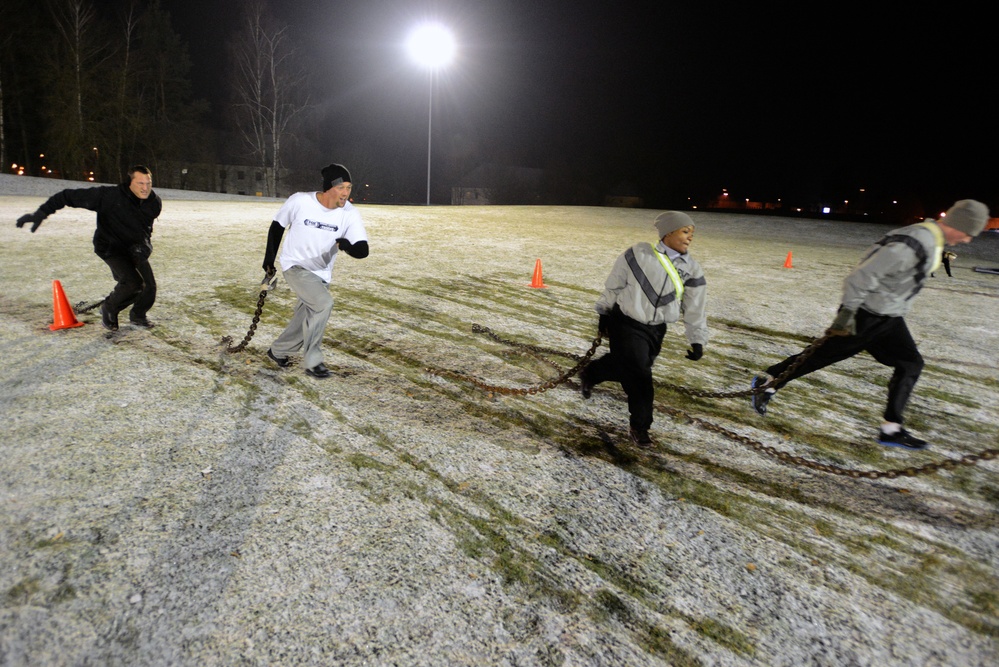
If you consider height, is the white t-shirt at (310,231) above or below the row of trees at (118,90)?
below

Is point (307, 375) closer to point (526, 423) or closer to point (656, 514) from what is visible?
point (526, 423)

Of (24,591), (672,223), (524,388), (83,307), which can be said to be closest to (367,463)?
(24,591)

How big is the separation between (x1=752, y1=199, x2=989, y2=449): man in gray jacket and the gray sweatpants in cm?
402

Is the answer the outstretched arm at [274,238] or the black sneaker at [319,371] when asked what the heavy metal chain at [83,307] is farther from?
the black sneaker at [319,371]

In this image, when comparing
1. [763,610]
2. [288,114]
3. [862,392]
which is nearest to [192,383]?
[763,610]

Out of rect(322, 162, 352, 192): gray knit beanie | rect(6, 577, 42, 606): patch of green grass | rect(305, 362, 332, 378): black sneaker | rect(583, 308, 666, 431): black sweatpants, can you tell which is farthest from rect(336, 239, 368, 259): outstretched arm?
rect(6, 577, 42, 606): patch of green grass

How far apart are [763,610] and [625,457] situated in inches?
54.6

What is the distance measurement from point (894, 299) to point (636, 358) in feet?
6.30

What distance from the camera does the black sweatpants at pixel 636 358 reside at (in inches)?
146

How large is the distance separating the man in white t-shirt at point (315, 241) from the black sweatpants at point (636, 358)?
2260 mm

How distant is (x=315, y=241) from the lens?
14.4ft

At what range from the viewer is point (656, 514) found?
3066 millimetres

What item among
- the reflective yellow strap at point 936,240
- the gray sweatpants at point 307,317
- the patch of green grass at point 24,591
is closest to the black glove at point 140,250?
the gray sweatpants at point 307,317

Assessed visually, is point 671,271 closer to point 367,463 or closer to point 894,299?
point 894,299
